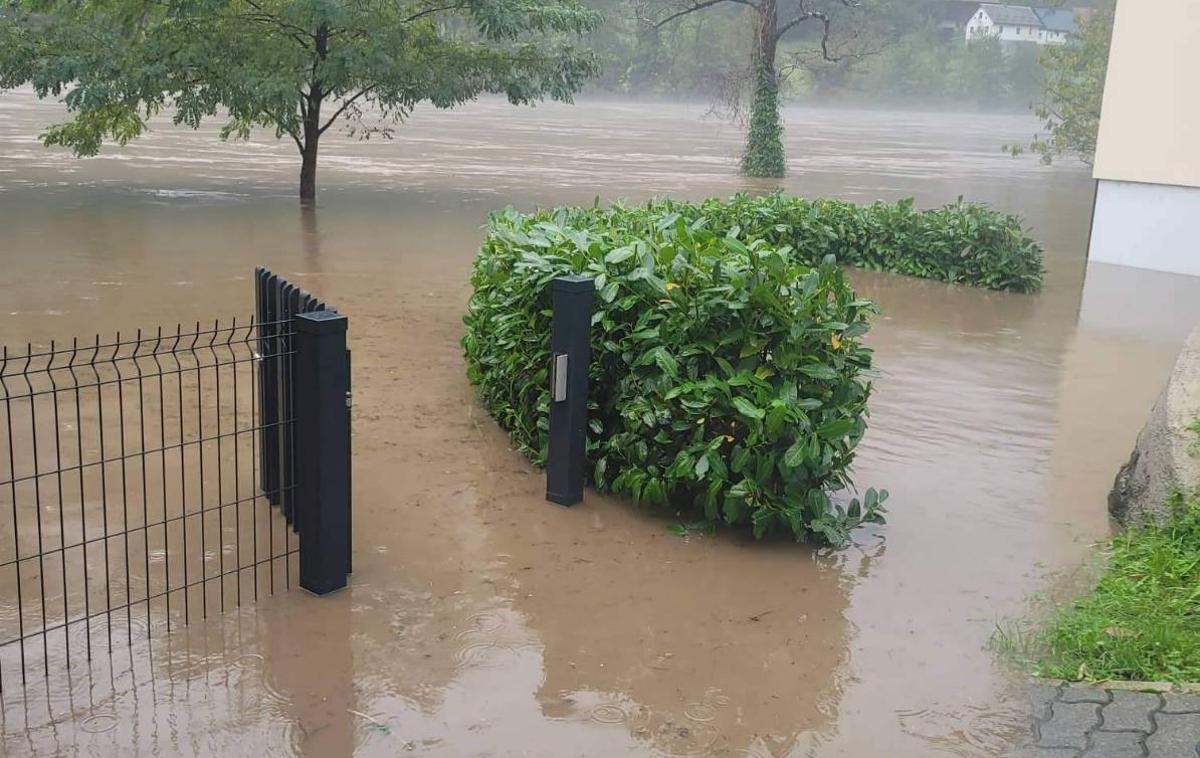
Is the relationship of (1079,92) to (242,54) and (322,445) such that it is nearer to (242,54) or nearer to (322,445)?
(242,54)

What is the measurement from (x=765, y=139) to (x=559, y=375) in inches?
1061

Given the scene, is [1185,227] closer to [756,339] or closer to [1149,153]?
[1149,153]

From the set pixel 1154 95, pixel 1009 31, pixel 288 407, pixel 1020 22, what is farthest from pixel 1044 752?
pixel 1009 31

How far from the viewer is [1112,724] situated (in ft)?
13.9

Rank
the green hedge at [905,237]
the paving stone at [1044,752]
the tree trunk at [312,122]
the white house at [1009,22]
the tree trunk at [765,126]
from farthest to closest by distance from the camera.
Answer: the white house at [1009,22] → the tree trunk at [765,126] → the tree trunk at [312,122] → the green hedge at [905,237] → the paving stone at [1044,752]

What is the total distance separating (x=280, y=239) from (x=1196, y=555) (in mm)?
12615

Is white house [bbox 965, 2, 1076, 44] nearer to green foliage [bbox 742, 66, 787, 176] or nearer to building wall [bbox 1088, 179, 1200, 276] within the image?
green foliage [bbox 742, 66, 787, 176]

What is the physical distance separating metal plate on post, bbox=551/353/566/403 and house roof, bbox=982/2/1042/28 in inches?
4364

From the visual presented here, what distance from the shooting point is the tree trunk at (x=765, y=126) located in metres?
32.2

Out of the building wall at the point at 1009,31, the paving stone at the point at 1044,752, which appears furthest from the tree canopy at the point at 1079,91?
the building wall at the point at 1009,31

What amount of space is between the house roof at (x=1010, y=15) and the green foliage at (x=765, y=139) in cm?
8380

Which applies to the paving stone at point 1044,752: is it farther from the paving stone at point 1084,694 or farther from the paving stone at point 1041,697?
the paving stone at point 1084,694

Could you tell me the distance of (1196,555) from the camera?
570cm

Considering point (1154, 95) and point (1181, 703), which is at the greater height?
point (1154, 95)
